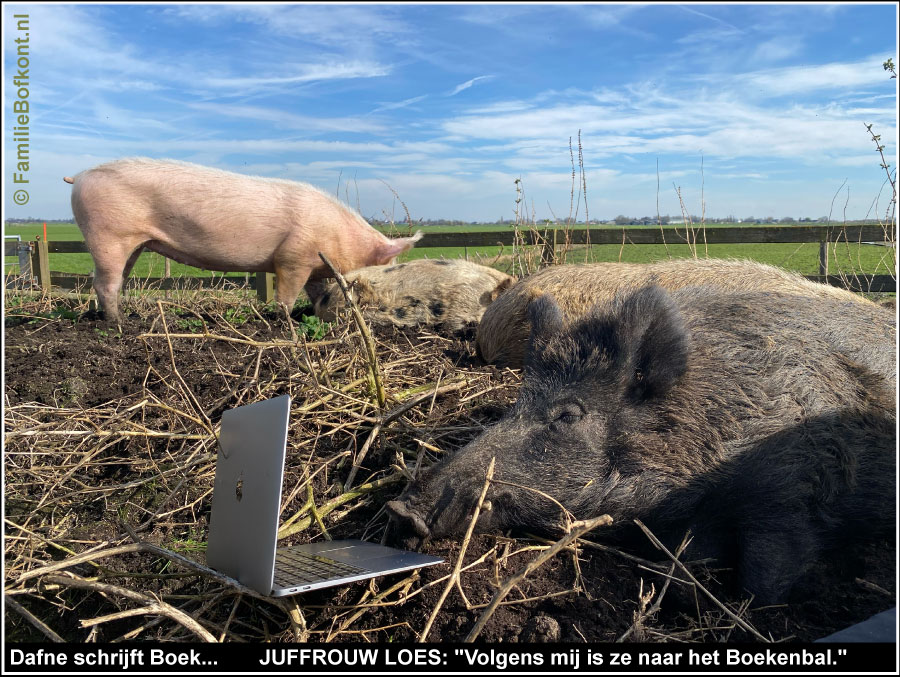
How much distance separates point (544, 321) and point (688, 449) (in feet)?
2.66

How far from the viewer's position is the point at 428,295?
7.52 meters

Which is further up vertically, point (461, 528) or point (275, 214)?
point (275, 214)

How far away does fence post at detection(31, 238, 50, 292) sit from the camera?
1465 cm

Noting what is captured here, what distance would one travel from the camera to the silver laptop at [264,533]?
2238 mm

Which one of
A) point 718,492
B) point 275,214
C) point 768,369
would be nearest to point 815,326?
point 768,369

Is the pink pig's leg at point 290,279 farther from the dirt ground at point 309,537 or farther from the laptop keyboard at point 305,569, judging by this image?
the laptop keyboard at point 305,569

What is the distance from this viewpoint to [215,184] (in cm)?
858

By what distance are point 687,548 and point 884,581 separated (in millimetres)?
687

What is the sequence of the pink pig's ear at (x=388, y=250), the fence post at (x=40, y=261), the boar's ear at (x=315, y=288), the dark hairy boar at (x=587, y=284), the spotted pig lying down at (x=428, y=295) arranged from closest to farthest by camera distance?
the dark hairy boar at (x=587, y=284) → the spotted pig lying down at (x=428, y=295) → the boar's ear at (x=315, y=288) → the pink pig's ear at (x=388, y=250) → the fence post at (x=40, y=261)

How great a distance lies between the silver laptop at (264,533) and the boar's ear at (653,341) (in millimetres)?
1110

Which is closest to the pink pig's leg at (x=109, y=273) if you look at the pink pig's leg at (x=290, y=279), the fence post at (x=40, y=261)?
the pink pig's leg at (x=290, y=279)

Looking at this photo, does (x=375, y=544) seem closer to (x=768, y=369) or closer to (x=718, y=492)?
(x=718, y=492)

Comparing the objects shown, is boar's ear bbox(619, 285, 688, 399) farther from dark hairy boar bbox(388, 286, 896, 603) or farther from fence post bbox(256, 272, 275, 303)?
fence post bbox(256, 272, 275, 303)

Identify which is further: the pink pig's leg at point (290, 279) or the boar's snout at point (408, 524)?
the pink pig's leg at point (290, 279)
